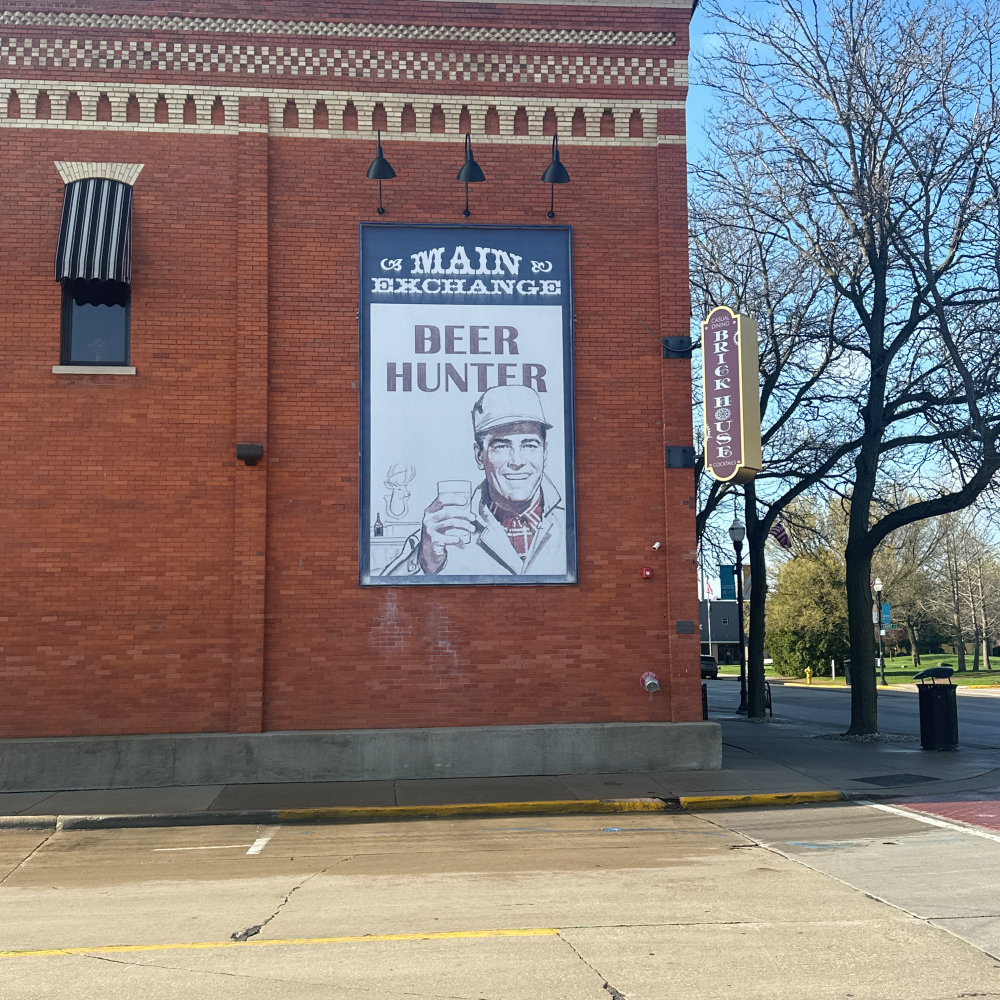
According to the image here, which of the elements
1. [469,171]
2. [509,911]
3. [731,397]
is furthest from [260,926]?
[469,171]

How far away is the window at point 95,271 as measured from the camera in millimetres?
14664

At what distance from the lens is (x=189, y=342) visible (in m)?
15.2

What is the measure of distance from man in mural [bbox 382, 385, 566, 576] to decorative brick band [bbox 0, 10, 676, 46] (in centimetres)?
536

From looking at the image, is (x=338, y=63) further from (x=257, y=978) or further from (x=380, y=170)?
(x=257, y=978)

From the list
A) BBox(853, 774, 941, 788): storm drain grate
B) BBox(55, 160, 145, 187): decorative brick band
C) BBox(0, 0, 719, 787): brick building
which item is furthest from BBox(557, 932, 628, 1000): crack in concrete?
BBox(55, 160, 145, 187): decorative brick band

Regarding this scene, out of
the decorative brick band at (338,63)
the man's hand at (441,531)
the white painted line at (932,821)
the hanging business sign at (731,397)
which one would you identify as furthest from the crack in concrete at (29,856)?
the decorative brick band at (338,63)

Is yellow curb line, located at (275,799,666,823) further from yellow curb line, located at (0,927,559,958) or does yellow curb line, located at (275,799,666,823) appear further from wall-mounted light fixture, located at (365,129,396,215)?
wall-mounted light fixture, located at (365,129,396,215)

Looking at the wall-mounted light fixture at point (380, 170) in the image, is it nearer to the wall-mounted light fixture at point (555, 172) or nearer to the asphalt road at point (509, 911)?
the wall-mounted light fixture at point (555, 172)

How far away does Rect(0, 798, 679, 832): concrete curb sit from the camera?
1230 cm

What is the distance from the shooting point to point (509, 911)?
26.3 feet

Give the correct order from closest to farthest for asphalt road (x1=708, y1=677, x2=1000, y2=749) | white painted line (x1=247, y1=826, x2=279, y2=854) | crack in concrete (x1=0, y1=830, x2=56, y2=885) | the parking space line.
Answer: crack in concrete (x1=0, y1=830, x2=56, y2=885), white painted line (x1=247, y1=826, x2=279, y2=854), the parking space line, asphalt road (x1=708, y1=677, x2=1000, y2=749)

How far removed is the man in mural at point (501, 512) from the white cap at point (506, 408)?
0.6 inches

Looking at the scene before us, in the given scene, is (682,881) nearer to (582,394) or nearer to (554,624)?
(554,624)

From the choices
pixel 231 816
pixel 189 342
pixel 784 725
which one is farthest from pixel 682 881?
pixel 784 725
